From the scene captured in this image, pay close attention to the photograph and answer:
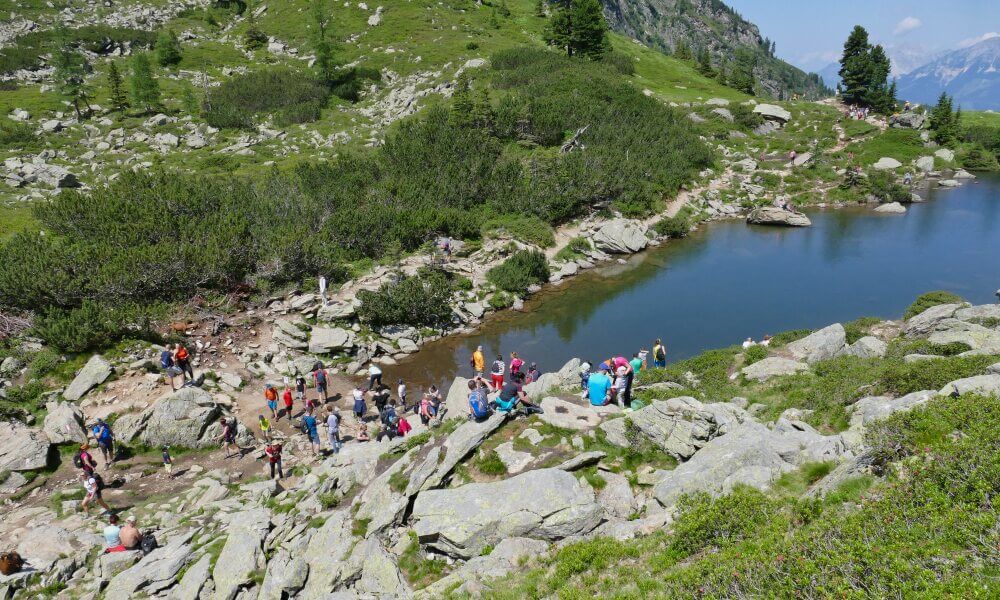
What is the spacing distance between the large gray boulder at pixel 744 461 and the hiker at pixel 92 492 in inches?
741

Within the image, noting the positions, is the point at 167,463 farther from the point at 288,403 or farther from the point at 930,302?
the point at 930,302

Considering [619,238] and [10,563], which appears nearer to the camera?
[10,563]

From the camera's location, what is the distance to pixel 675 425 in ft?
47.1

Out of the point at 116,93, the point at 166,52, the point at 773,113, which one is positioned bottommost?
the point at 773,113

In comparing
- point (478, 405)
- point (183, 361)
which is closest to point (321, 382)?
point (183, 361)

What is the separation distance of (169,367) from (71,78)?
245ft

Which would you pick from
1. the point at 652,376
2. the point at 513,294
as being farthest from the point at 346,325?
the point at 652,376

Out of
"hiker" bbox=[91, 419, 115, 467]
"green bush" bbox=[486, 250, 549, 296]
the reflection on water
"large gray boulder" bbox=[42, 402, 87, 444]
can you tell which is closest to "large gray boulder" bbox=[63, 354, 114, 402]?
"large gray boulder" bbox=[42, 402, 87, 444]

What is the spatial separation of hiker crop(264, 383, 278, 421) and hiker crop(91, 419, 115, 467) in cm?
590

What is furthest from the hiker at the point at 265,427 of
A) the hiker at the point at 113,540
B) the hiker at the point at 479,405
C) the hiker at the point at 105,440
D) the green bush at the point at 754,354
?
the green bush at the point at 754,354

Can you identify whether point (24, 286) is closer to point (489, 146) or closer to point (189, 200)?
point (189, 200)

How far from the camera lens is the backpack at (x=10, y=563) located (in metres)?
13.7

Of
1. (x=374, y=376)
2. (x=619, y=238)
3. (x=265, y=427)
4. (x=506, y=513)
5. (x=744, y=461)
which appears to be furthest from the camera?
(x=619, y=238)

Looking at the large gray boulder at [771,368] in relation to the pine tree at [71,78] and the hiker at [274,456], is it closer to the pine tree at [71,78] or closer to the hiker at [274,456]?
the hiker at [274,456]
